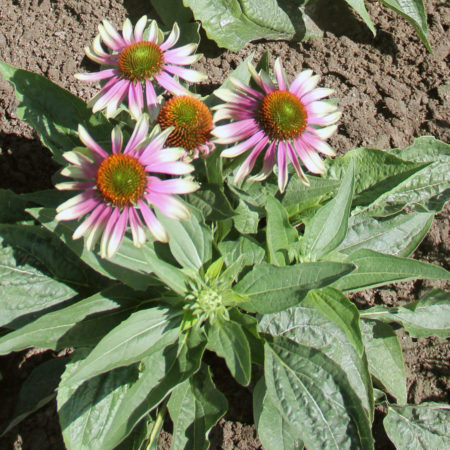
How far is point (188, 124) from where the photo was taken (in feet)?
5.82

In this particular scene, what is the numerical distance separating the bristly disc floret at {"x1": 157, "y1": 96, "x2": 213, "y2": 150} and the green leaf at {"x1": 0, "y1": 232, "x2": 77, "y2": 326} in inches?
29.7

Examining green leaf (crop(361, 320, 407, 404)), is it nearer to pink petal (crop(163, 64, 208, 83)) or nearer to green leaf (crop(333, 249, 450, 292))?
green leaf (crop(333, 249, 450, 292))

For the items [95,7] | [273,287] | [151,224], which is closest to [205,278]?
[273,287]

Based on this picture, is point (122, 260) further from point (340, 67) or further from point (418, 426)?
point (340, 67)

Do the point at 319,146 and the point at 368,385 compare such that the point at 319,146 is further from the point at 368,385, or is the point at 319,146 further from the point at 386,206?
the point at 368,385

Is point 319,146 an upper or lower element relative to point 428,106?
lower

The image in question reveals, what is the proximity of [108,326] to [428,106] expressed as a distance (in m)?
1.78

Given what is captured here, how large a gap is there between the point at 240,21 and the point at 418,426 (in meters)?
1.89

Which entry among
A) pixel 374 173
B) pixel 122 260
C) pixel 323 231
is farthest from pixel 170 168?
pixel 374 173

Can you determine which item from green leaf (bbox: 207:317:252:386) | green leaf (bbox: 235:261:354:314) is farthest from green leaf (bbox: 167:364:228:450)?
green leaf (bbox: 235:261:354:314)

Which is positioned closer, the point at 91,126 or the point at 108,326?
the point at 108,326

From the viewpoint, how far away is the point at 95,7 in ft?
9.10

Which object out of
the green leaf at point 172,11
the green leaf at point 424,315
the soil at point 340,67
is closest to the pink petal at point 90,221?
the soil at point 340,67

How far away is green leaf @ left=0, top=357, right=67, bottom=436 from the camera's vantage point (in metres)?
2.29
